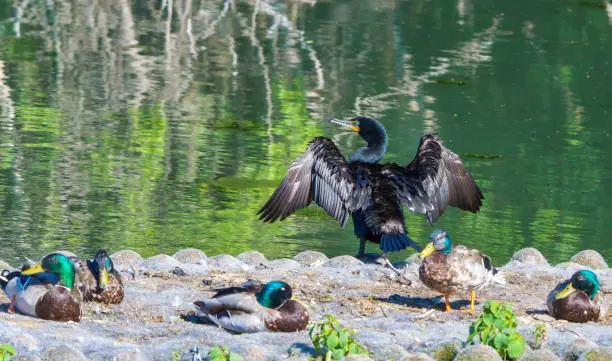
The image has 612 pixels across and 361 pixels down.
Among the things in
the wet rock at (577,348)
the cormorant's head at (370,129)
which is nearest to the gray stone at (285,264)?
the cormorant's head at (370,129)

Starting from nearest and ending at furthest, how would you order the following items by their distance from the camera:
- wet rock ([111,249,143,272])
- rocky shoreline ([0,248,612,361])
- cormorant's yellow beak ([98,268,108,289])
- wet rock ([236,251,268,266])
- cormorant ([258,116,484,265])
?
1. rocky shoreline ([0,248,612,361])
2. cormorant's yellow beak ([98,268,108,289])
3. wet rock ([111,249,143,272])
4. wet rock ([236,251,268,266])
5. cormorant ([258,116,484,265])

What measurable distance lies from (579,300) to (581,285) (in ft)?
0.30

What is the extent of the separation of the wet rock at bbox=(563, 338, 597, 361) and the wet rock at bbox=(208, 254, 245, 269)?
3.05 meters

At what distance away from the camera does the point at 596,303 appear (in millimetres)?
7961

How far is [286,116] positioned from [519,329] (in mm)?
9120

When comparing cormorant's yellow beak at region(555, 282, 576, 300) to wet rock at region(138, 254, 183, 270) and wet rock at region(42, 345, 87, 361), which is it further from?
wet rock at region(42, 345, 87, 361)

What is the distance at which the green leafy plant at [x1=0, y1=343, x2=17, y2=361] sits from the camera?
6.11 meters

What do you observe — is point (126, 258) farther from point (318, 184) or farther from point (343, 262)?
point (318, 184)

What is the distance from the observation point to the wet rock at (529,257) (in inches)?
406

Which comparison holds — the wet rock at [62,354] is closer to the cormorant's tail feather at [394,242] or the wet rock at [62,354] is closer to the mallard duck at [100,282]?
the mallard duck at [100,282]

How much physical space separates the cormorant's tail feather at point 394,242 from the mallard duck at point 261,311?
81.6 inches

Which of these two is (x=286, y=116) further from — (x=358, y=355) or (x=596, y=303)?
(x=358, y=355)

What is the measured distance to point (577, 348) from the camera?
22.8 ft

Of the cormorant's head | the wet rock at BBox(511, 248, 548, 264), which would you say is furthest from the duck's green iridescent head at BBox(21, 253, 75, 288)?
the wet rock at BBox(511, 248, 548, 264)
